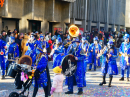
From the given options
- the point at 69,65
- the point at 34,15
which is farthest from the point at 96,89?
the point at 34,15

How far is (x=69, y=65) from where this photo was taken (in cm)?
852

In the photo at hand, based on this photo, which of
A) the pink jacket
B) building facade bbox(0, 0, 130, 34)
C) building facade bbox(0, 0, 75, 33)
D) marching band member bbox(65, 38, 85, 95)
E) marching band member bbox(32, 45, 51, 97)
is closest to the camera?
the pink jacket

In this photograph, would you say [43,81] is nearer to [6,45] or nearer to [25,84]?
[25,84]

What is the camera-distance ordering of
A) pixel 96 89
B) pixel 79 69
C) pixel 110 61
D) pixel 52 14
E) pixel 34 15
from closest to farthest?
pixel 79 69 → pixel 96 89 → pixel 110 61 → pixel 34 15 → pixel 52 14

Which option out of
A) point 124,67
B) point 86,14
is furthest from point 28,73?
point 86,14

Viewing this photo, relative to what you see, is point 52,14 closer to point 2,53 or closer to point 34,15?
point 34,15

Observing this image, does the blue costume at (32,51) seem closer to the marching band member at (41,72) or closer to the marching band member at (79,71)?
the marching band member at (79,71)

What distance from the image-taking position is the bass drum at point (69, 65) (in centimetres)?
830

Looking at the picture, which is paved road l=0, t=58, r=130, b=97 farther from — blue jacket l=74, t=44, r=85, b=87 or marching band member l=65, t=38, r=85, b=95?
blue jacket l=74, t=44, r=85, b=87

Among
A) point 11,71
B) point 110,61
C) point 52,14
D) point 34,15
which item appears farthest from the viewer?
point 52,14

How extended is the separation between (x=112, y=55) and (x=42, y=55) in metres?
4.32

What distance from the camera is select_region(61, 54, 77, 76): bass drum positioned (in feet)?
27.2

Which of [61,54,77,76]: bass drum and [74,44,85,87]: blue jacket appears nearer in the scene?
[61,54,77,76]: bass drum

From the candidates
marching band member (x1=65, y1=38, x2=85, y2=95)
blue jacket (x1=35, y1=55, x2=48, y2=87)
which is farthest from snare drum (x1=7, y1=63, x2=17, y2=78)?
marching band member (x1=65, y1=38, x2=85, y2=95)
